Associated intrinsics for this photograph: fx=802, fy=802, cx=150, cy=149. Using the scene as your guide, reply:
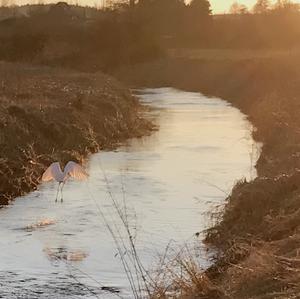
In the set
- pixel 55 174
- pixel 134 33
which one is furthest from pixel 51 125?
pixel 134 33

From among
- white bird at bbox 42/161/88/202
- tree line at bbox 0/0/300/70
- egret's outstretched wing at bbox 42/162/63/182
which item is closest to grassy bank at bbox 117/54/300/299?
white bird at bbox 42/161/88/202

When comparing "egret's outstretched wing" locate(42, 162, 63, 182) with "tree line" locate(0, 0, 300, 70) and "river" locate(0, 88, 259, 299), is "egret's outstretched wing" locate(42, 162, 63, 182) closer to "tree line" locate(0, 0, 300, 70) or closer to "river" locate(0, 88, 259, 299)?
"river" locate(0, 88, 259, 299)

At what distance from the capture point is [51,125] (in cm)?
2069

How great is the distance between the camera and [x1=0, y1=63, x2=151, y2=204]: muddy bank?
1650 centimetres

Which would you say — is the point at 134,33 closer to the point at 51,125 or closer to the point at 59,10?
the point at 59,10

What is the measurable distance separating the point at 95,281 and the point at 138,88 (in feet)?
136

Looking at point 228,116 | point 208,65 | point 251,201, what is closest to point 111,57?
point 208,65

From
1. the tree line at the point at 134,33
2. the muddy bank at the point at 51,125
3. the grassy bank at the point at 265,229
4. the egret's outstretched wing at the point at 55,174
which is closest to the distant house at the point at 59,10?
the tree line at the point at 134,33

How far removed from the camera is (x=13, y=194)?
1511cm

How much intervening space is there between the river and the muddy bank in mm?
563

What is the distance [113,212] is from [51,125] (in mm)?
7402

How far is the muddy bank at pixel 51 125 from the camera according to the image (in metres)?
16.5

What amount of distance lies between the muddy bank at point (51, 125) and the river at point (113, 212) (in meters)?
0.56

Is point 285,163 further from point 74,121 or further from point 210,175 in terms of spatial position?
point 74,121
